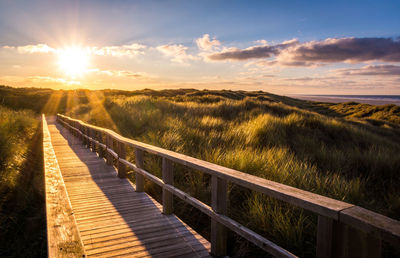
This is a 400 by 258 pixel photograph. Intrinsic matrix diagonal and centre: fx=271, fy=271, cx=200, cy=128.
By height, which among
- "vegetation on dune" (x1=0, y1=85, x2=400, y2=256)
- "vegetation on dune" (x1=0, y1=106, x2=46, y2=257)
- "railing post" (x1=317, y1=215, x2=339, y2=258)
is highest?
"railing post" (x1=317, y1=215, x2=339, y2=258)

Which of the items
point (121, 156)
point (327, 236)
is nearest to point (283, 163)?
point (121, 156)

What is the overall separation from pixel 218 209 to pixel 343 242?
1465 millimetres

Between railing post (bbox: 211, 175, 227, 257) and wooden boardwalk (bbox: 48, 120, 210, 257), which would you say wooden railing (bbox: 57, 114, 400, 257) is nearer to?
railing post (bbox: 211, 175, 227, 257)

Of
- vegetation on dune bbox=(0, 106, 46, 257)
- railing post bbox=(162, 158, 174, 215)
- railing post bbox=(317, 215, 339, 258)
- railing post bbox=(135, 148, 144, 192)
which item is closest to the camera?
railing post bbox=(317, 215, 339, 258)

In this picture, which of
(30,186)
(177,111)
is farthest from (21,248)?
(177,111)

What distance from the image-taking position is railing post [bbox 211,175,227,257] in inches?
117

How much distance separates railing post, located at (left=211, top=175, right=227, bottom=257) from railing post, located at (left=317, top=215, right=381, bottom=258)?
3.99 ft

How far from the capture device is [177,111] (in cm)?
1673

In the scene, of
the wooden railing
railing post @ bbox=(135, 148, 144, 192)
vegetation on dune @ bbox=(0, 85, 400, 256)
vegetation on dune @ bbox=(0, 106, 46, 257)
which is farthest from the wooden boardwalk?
vegetation on dune @ bbox=(0, 106, 46, 257)

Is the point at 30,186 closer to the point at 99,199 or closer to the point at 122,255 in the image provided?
the point at 99,199

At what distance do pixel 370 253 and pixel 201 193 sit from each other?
367 cm

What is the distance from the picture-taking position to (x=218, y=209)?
303 cm

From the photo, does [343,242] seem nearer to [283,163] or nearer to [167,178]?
[167,178]

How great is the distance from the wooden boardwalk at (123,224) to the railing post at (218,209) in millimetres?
172
